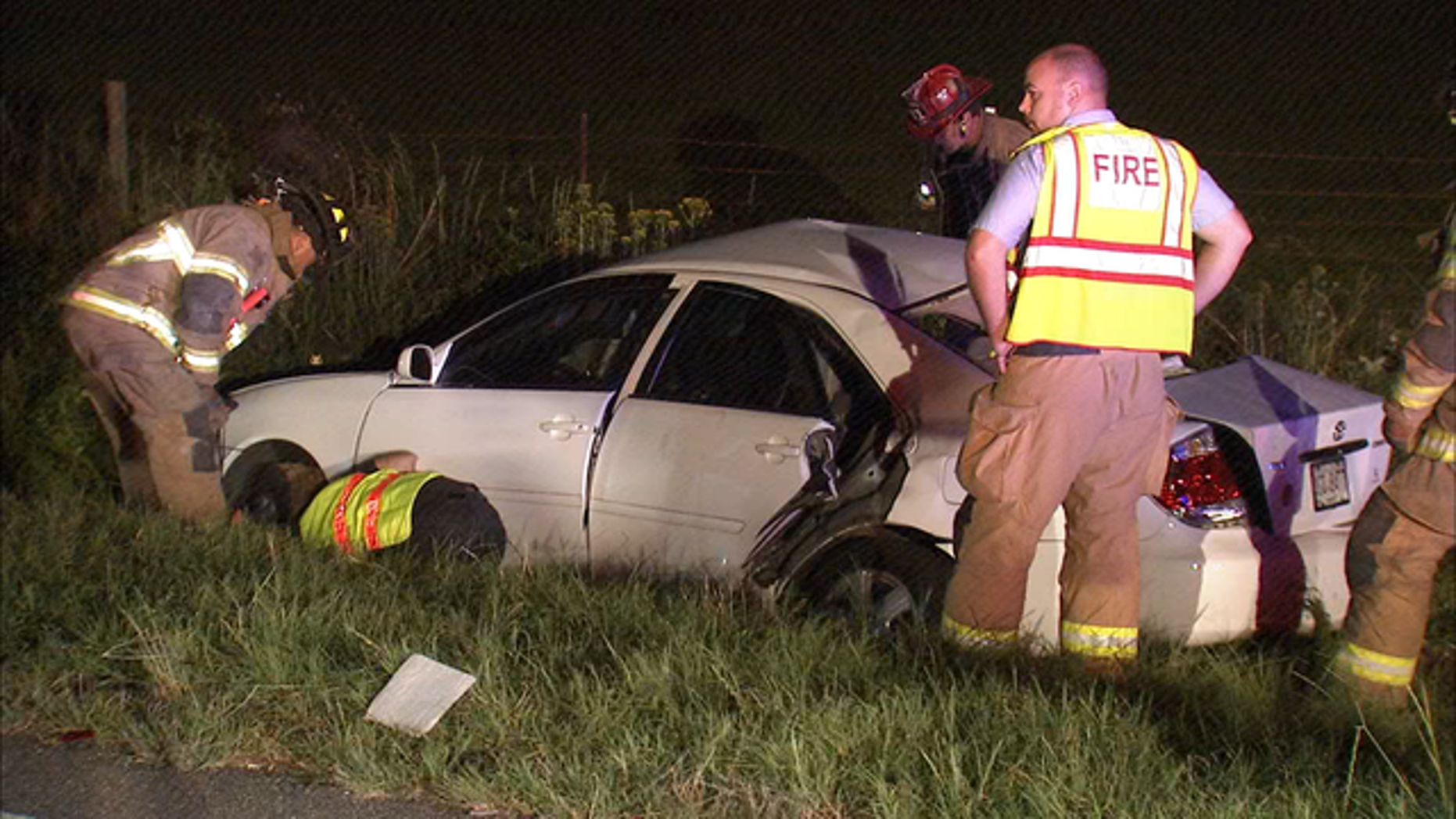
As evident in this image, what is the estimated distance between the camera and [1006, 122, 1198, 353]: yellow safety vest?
177 inches

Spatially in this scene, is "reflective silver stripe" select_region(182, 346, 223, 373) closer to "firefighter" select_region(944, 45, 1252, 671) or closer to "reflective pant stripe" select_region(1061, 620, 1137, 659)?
"firefighter" select_region(944, 45, 1252, 671)

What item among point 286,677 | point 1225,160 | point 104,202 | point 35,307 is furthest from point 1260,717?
point 1225,160

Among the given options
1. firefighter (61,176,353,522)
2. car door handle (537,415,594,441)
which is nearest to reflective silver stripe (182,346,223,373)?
firefighter (61,176,353,522)

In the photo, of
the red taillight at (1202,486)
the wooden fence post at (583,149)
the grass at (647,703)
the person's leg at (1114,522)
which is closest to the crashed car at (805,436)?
the red taillight at (1202,486)

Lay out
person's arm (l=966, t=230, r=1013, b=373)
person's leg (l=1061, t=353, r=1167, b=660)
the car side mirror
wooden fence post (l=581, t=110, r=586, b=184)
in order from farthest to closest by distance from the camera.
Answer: wooden fence post (l=581, t=110, r=586, b=184), the car side mirror, person's leg (l=1061, t=353, r=1167, b=660), person's arm (l=966, t=230, r=1013, b=373)

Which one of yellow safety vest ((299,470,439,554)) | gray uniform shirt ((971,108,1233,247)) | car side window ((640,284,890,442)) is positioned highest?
gray uniform shirt ((971,108,1233,247))

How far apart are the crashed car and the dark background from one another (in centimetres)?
615

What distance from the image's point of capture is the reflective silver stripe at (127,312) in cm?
615

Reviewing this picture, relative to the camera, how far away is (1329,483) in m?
5.41

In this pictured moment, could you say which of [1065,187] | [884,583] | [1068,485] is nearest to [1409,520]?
[1068,485]

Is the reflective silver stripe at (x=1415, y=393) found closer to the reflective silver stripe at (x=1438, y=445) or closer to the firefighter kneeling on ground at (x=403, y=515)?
the reflective silver stripe at (x=1438, y=445)

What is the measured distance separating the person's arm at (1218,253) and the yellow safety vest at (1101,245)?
0.24 metres

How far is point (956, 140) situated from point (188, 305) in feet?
9.81

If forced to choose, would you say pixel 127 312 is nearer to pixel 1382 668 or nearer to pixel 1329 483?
pixel 1329 483
